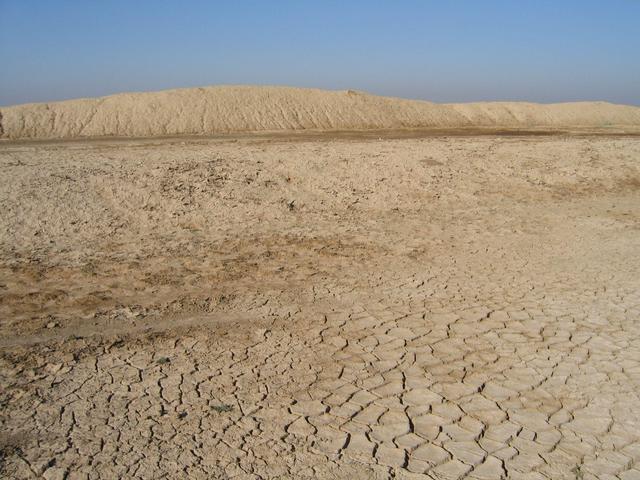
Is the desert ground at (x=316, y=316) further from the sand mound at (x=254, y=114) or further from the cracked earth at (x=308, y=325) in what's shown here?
the sand mound at (x=254, y=114)

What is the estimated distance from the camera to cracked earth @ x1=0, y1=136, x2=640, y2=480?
335 cm

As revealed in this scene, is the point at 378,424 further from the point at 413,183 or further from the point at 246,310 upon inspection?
the point at 413,183

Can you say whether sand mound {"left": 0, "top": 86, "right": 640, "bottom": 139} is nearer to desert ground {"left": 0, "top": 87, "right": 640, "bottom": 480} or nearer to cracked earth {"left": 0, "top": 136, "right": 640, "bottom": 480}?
desert ground {"left": 0, "top": 87, "right": 640, "bottom": 480}

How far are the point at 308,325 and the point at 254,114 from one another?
71.0 feet

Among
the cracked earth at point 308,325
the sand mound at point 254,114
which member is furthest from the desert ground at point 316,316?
the sand mound at point 254,114

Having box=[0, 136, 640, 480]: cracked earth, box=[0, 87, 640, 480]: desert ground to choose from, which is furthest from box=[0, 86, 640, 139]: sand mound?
box=[0, 136, 640, 480]: cracked earth

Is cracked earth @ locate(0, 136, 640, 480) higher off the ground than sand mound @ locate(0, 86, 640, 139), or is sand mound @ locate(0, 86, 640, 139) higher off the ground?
sand mound @ locate(0, 86, 640, 139)

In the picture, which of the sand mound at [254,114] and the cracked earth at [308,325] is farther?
the sand mound at [254,114]

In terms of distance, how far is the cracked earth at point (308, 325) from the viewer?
335cm

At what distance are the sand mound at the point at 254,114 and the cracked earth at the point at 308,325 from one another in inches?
521

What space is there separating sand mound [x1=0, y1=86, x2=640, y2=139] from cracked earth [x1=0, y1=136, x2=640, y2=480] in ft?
43.4

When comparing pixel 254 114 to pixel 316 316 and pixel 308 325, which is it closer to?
pixel 316 316

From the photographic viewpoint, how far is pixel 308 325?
16.5 ft

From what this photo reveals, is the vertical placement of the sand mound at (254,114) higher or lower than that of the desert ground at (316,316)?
higher
